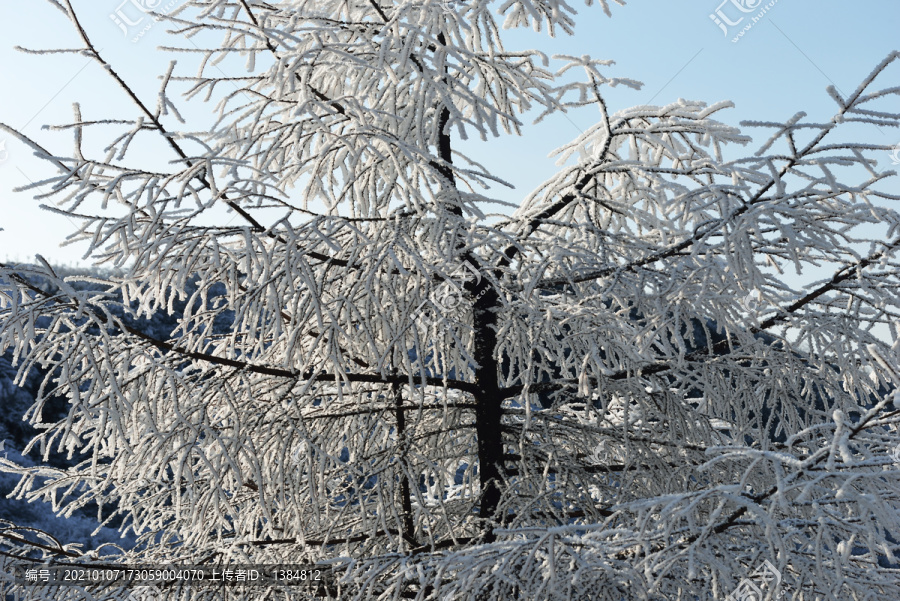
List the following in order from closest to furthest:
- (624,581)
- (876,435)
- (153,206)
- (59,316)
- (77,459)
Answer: (624,581), (153,206), (59,316), (876,435), (77,459)

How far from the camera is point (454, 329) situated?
3.04 m

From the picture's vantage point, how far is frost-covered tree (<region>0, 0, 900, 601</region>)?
2465 millimetres

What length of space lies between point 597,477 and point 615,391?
2.05 ft

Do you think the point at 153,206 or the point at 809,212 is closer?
the point at 153,206

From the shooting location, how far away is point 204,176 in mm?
2699

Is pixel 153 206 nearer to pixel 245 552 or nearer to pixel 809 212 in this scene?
pixel 245 552

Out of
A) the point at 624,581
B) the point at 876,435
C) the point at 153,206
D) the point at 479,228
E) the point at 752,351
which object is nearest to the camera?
the point at 624,581

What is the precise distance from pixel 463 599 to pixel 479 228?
175 centimetres

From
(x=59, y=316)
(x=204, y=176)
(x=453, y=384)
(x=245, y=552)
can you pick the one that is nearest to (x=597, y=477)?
(x=453, y=384)

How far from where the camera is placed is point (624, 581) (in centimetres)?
236

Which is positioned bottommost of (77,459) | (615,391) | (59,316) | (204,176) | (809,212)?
(77,459)

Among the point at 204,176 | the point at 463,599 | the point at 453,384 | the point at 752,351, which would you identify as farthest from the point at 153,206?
the point at 752,351

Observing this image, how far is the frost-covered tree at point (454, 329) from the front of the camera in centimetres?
246

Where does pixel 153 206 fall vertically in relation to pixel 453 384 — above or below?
above
